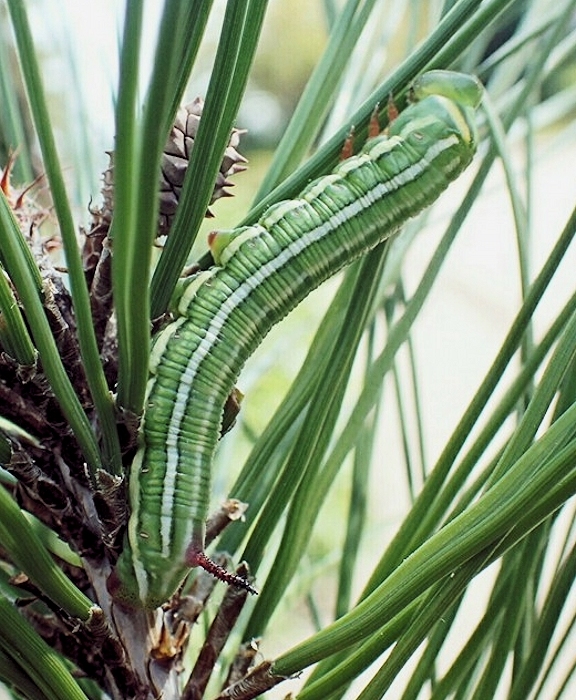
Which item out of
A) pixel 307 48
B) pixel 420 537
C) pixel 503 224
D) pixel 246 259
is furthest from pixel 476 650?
pixel 307 48

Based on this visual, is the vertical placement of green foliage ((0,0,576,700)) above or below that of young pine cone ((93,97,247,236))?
below

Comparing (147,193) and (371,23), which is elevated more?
(371,23)

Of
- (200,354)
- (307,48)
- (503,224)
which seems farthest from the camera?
(307,48)

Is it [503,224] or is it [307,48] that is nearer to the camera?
[503,224]

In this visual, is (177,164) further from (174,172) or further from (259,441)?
(259,441)

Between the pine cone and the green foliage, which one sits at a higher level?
the pine cone

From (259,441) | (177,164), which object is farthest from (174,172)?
(259,441)

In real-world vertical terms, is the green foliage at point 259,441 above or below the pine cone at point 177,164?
below

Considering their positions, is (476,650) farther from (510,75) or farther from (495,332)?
A: (495,332)
